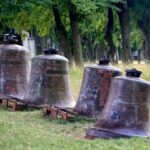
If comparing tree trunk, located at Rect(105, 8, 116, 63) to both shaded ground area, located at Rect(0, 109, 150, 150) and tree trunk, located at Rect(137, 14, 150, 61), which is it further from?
shaded ground area, located at Rect(0, 109, 150, 150)

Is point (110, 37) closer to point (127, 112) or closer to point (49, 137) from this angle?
point (127, 112)

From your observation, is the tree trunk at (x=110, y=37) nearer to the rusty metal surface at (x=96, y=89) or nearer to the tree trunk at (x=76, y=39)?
the tree trunk at (x=76, y=39)

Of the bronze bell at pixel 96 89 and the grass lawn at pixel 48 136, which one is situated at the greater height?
the bronze bell at pixel 96 89

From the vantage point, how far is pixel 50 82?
10688mm

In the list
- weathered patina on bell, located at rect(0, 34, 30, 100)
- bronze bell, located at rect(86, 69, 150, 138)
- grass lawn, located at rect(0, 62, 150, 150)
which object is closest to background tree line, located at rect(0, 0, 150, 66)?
weathered patina on bell, located at rect(0, 34, 30, 100)

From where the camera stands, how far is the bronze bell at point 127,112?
7.59 metres

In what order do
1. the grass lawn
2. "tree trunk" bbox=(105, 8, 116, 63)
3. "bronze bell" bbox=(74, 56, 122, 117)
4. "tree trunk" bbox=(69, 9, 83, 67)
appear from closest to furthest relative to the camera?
the grass lawn → "bronze bell" bbox=(74, 56, 122, 117) → "tree trunk" bbox=(69, 9, 83, 67) → "tree trunk" bbox=(105, 8, 116, 63)

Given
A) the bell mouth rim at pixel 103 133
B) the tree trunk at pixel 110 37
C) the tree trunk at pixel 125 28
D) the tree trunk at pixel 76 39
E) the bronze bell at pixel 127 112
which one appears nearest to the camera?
the bell mouth rim at pixel 103 133

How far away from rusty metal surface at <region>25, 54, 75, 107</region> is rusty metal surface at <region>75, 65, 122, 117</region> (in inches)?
50.1

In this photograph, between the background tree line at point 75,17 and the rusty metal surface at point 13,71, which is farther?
the background tree line at point 75,17

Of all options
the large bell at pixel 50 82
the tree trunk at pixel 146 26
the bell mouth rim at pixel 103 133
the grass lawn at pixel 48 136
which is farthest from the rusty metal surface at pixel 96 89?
the tree trunk at pixel 146 26

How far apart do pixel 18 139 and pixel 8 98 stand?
→ 427 centimetres

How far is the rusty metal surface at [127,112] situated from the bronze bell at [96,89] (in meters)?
1.44

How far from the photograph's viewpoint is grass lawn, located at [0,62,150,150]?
6.62 metres
